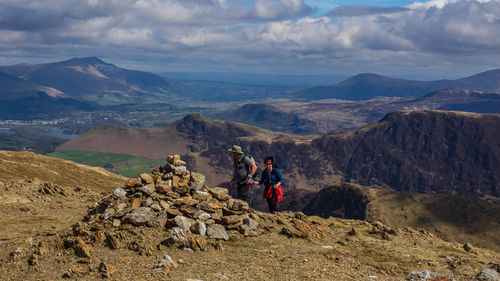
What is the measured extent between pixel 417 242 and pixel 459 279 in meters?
9.20

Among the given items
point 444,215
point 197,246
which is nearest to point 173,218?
point 197,246

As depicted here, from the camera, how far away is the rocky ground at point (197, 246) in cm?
1744

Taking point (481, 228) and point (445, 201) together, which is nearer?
point (481, 228)

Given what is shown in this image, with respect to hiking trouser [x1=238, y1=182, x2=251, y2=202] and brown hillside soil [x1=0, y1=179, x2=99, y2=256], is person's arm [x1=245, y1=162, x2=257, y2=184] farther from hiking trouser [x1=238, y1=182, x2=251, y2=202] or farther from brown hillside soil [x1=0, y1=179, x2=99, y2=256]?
brown hillside soil [x1=0, y1=179, x2=99, y2=256]

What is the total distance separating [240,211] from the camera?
25828 millimetres

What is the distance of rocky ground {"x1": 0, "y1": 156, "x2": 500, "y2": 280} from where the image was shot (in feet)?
57.2

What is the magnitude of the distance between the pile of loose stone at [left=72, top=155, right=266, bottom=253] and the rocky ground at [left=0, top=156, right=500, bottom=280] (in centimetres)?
7

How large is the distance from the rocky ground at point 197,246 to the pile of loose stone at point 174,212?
66 mm

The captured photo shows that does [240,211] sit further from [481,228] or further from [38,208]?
[481,228]

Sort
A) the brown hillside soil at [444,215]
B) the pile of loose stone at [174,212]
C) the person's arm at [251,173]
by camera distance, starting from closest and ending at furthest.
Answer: the pile of loose stone at [174,212] < the person's arm at [251,173] < the brown hillside soil at [444,215]

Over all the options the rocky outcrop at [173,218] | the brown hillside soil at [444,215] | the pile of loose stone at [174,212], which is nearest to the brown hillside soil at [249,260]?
the rocky outcrop at [173,218]

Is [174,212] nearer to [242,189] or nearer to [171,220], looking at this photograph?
[171,220]

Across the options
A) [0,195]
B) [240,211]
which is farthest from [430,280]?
[0,195]

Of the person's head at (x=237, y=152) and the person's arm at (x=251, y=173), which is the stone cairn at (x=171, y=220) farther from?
the person's head at (x=237, y=152)
